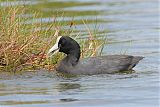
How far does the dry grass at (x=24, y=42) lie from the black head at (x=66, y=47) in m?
0.29

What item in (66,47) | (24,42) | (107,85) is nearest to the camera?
(107,85)

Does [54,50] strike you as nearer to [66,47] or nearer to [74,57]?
[66,47]

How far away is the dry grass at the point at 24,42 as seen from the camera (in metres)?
15.4

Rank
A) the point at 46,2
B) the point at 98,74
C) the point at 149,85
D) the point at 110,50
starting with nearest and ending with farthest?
the point at 149,85 < the point at 98,74 < the point at 110,50 < the point at 46,2

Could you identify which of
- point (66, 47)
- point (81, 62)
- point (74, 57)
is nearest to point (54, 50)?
point (66, 47)

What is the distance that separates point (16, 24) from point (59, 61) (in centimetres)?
118

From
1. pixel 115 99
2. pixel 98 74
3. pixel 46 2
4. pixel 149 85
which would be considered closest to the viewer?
pixel 115 99

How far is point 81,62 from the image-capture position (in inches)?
615

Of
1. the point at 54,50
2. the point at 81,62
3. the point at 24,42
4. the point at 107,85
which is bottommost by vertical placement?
the point at 107,85

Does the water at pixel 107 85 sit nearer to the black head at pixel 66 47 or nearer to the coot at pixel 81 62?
the coot at pixel 81 62

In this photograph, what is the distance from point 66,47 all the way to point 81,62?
438 millimetres

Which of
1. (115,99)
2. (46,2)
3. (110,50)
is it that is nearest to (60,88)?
(115,99)

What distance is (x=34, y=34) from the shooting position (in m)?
15.7

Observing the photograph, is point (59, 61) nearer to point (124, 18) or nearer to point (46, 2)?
→ point (124, 18)
